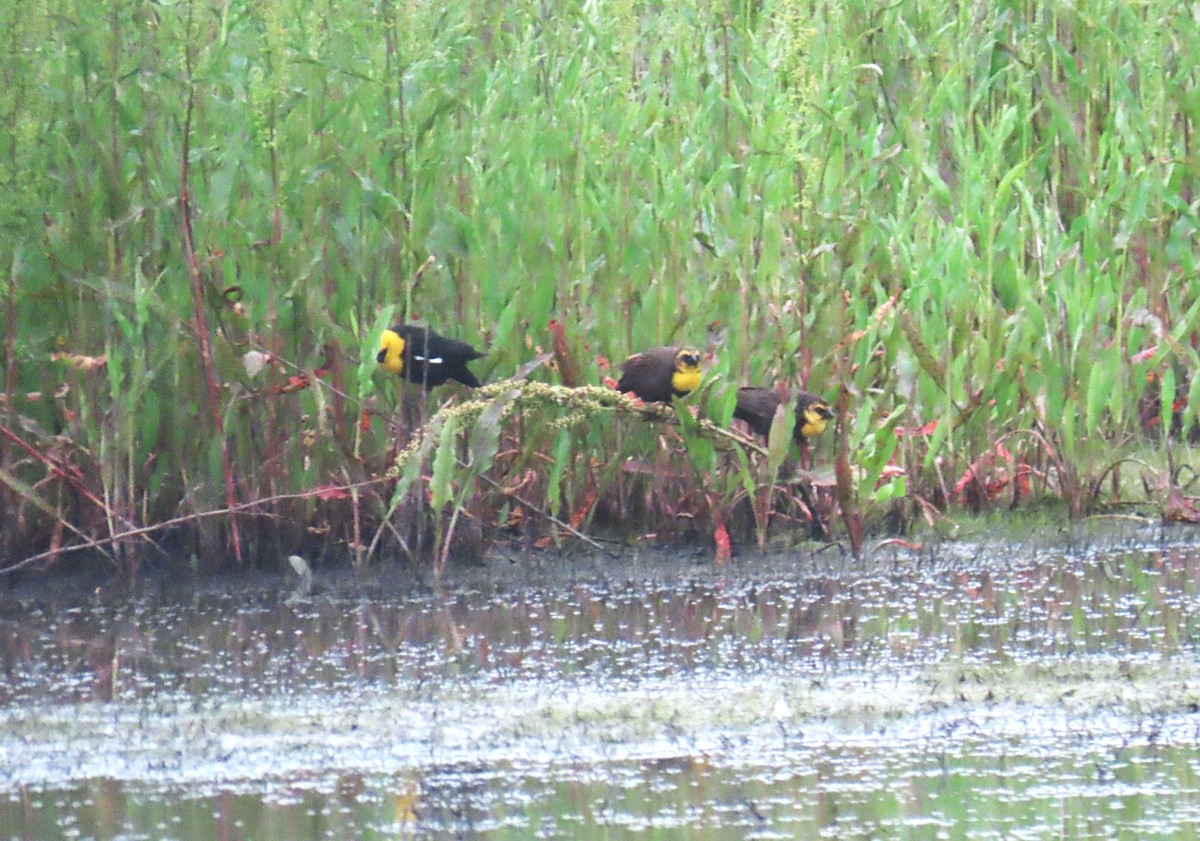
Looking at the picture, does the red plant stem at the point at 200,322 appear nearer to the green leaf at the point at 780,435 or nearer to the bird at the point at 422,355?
the bird at the point at 422,355

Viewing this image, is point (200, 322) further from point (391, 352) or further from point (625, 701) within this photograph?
point (625, 701)

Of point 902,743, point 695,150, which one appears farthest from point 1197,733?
point 695,150

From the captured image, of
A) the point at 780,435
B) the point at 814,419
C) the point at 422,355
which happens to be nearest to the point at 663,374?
the point at 780,435

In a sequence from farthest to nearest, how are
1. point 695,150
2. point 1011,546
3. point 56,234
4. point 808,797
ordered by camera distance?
point 695,150 → point 1011,546 → point 56,234 → point 808,797

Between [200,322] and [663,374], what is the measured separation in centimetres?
108

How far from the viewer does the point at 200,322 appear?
452 cm

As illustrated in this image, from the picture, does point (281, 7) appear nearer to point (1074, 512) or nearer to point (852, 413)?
point (852, 413)

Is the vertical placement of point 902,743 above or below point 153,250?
below

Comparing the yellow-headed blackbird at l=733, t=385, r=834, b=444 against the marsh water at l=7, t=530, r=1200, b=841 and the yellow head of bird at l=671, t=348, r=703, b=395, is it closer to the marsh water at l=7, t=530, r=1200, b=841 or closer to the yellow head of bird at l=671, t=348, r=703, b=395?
the yellow head of bird at l=671, t=348, r=703, b=395

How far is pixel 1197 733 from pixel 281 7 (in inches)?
107

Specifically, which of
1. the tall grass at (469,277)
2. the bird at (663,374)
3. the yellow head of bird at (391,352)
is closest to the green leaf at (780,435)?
the tall grass at (469,277)

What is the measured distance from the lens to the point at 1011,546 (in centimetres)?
491

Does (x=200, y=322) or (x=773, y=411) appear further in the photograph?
(x=773, y=411)

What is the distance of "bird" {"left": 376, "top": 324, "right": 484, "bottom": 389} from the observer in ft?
15.0
